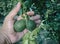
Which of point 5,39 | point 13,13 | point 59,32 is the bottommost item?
point 59,32

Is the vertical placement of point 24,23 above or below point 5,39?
above

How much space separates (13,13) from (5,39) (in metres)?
0.23

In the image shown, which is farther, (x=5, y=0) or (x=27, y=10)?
(x=5, y=0)

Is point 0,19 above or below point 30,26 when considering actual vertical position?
below

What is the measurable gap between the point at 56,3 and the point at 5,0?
376mm

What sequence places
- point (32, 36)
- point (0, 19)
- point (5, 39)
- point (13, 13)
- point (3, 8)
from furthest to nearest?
point (0, 19), point (3, 8), point (13, 13), point (5, 39), point (32, 36)

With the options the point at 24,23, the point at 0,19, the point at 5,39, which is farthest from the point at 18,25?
the point at 0,19

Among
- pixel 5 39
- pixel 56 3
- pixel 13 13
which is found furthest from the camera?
pixel 56 3

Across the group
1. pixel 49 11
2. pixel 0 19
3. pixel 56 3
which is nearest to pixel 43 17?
pixel 49 11

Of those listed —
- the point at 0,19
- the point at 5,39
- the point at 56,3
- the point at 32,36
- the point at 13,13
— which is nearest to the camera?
the point at 32,36

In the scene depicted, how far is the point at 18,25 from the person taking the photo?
105 centimetres

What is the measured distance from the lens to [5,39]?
53.5 inches

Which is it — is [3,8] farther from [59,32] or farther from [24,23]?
[24,23]

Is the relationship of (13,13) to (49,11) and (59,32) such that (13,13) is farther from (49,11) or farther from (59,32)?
(59,32)
